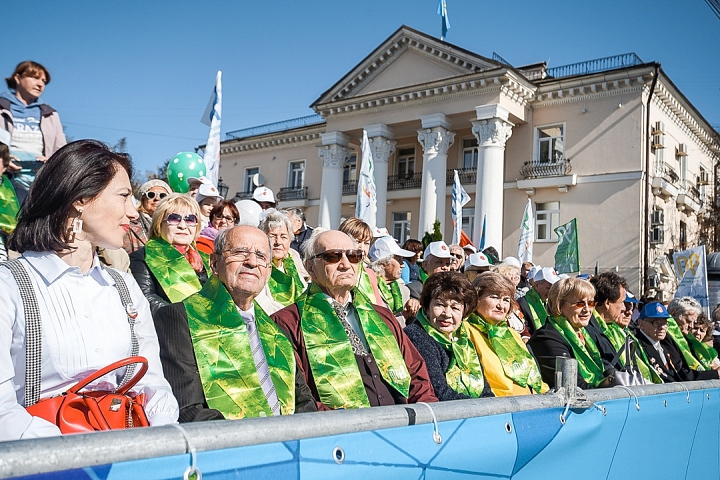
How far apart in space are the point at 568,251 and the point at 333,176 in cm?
1671

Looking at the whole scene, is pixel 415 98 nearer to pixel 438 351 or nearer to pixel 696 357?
pixel 696 357

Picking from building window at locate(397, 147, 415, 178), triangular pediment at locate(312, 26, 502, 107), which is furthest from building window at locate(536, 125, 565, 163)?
building window at locate(397, 147, 415, 178)

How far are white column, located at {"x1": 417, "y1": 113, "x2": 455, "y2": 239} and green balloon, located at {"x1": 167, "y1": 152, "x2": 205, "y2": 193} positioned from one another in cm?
2053

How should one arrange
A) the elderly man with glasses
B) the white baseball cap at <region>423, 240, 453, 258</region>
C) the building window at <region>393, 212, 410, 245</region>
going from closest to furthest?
1. the elderly man with glasses
2. the white baseball cap at <region>423, 240, 453, 258</region>
3. the building window at <region>393, 212, 410, 245</region>

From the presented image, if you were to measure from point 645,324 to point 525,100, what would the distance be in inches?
843

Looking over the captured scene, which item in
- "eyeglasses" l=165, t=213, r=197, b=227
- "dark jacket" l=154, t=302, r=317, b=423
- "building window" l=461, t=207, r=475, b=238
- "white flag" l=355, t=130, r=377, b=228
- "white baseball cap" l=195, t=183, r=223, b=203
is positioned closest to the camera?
"dark jacket" l=154, t=302, r=317, b=423

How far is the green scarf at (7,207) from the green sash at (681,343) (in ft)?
21.8

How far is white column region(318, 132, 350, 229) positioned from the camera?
3075cm

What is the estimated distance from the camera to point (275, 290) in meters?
4.80

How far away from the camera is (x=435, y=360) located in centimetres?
394

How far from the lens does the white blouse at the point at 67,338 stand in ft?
6.01

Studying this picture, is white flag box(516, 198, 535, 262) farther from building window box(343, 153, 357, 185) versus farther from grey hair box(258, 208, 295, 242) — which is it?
building window box(343, 153, 357, 185)

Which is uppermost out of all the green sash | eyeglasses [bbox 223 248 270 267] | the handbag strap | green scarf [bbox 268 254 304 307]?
eyeglasses [bbox 223 248 270 267]

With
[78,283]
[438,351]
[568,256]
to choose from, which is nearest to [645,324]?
[438,351]
